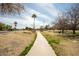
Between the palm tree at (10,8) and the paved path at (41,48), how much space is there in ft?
1.28

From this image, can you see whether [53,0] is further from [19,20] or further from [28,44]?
→ [28,44]

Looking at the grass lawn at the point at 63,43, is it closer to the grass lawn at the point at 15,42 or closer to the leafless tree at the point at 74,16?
the leafless tree at the point at 74,16

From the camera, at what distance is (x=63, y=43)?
2.02 meters

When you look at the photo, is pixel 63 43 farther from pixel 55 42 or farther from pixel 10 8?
pixel 10 8

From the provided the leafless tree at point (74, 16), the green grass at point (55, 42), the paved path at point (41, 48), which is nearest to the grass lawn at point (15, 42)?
the paved path at point (41, 48)

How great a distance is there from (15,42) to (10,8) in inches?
15.9

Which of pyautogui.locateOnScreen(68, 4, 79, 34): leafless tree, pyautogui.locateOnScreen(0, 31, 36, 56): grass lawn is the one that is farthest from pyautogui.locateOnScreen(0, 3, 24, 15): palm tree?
pyautogui.locateOnScreen(68, 4, 79, 34): leafless tree

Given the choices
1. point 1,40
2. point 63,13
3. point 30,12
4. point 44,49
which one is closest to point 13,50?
point 1,40

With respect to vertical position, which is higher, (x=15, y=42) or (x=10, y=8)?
(x=10, y=8)

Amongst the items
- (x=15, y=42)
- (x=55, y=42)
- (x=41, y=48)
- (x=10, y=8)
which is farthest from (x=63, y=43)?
(x=10, y=8)

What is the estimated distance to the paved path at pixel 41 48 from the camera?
6.44 feet

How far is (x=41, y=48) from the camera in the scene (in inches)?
79.2

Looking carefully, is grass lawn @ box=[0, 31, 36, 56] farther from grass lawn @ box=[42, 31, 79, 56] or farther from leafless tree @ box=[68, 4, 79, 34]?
leafless tree @ box=[68, 4, 79, 34]

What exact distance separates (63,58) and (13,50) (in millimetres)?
567
